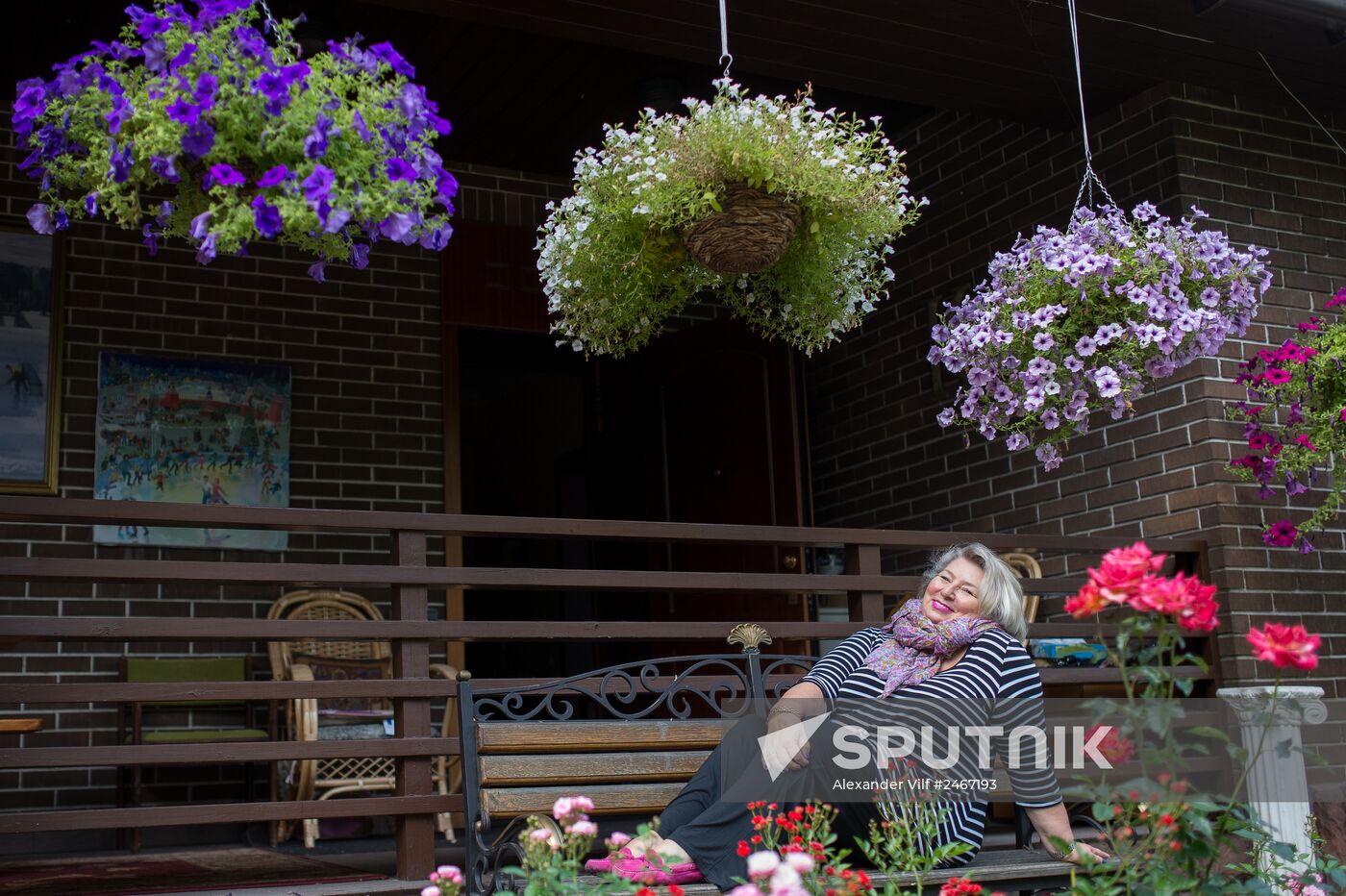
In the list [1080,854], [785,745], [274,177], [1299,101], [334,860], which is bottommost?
[334,860]

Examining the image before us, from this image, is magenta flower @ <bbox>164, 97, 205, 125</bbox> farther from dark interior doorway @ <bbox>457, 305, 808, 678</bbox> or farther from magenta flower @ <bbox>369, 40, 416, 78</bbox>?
dark interior doorway @ <bbox>457, 305, 808, 678</bbox>

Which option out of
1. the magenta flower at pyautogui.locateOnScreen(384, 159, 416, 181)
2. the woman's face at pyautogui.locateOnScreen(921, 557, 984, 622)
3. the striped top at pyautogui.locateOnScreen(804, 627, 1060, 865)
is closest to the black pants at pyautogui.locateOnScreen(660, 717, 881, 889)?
the striped top at pyautogui.locateOnScreen(804, 627, 1060, 865)

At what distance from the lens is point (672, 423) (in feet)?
21.8

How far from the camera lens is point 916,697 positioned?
3.11 meters

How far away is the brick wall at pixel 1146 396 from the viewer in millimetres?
4816

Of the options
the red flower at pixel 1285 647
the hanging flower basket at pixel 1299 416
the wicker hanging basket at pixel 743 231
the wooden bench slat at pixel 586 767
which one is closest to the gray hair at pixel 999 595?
the wooden bench slat at pixel 586 767

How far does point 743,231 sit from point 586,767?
1.28m

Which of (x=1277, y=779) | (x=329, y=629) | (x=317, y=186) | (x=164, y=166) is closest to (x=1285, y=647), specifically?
(x=317, y=186)

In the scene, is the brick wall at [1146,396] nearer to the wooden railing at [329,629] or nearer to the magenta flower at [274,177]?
the wooden railing at [329,629]

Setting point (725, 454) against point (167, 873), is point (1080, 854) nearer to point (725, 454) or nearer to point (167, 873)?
point (167, 873)

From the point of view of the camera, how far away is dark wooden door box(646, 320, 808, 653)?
235 inches

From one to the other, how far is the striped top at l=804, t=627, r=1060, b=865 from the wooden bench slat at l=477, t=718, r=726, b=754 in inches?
14.6

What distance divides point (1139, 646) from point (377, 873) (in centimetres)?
268

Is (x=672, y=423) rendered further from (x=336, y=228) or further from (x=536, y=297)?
(x=336, y=228)
